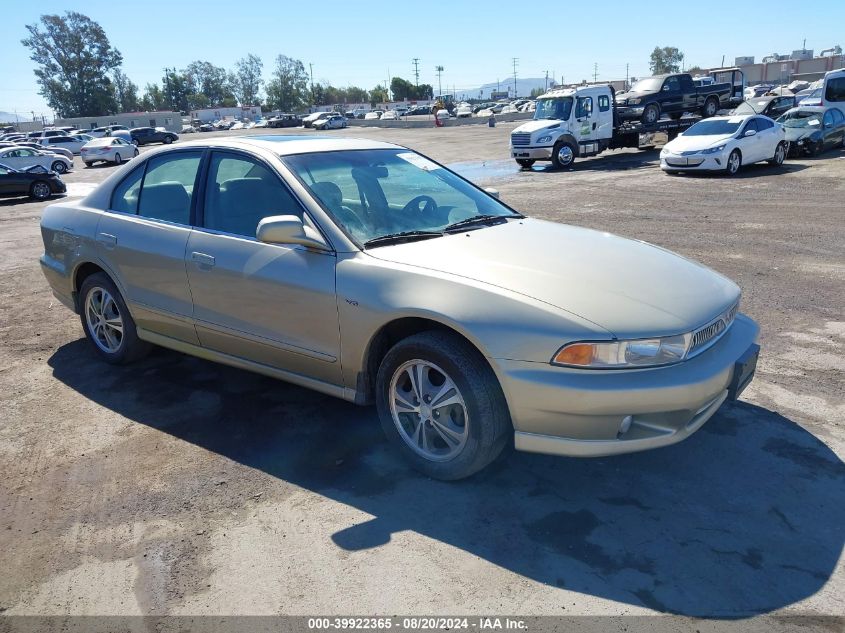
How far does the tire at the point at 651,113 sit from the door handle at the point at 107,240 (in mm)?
23502

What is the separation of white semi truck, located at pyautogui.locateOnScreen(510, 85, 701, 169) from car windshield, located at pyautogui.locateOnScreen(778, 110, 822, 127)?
4.68m

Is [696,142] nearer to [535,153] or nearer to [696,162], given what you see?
[696,162]

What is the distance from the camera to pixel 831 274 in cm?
734

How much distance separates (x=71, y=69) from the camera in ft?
378

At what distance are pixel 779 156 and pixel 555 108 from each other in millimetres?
7479

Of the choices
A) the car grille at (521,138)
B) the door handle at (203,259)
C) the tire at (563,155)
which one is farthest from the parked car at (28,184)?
the door handle at (203,259)

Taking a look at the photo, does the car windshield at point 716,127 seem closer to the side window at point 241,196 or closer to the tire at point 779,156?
the tire at point 779,156

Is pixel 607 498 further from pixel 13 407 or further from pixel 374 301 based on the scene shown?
pixel 13 407

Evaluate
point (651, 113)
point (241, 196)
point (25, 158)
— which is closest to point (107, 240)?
point (241, 196)

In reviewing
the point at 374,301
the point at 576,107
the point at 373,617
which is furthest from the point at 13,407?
the point at 576,107

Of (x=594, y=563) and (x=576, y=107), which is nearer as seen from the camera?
(x=594, y=563)

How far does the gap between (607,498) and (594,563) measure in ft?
1.72

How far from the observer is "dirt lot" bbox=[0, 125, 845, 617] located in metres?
2.71

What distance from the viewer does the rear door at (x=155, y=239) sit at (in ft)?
14.6
